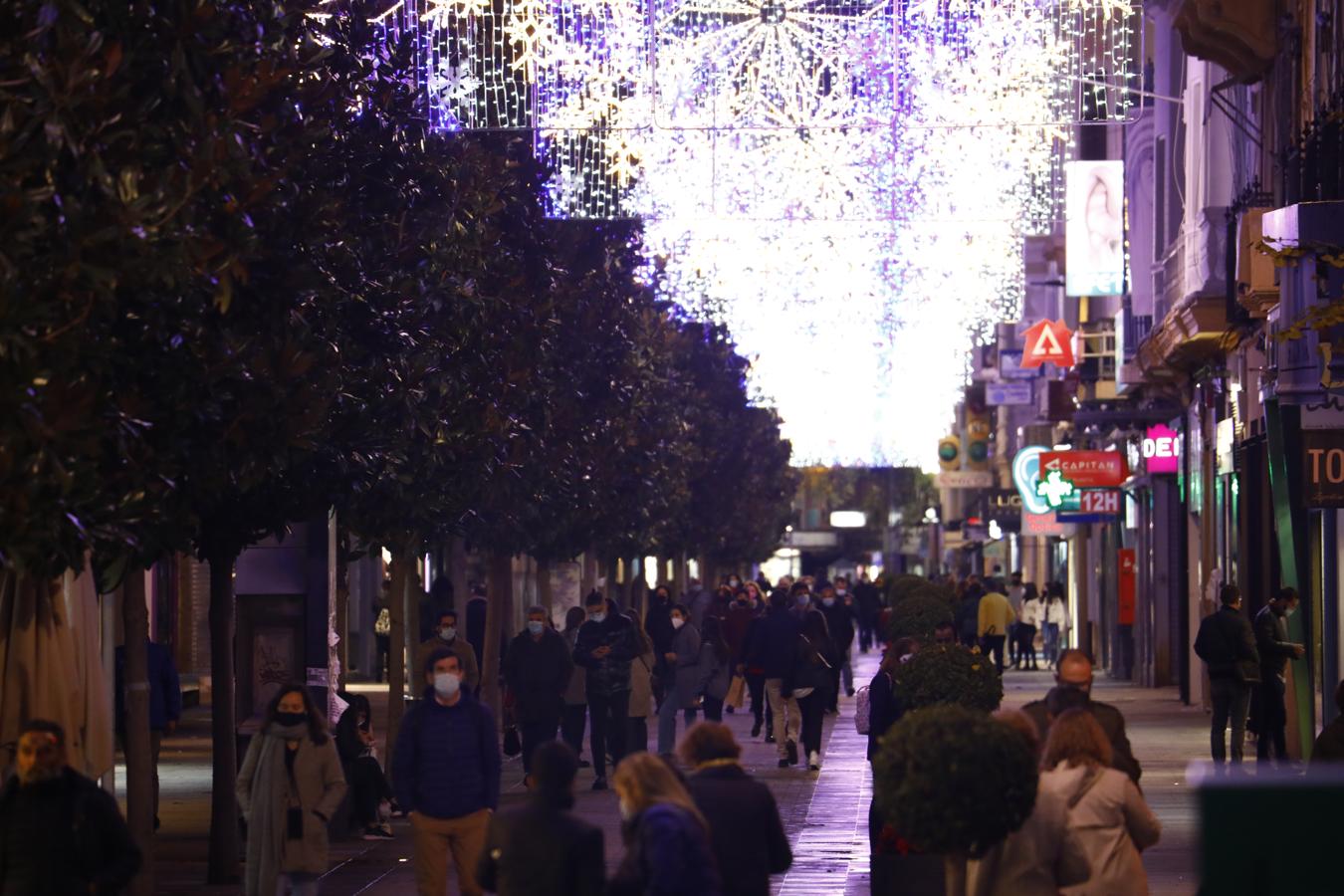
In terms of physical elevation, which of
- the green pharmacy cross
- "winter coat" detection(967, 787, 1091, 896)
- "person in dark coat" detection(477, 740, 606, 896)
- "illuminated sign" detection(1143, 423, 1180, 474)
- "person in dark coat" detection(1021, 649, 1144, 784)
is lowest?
"winter coat" detection(967, 787, 1091, 896)

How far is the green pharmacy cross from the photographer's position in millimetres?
46406

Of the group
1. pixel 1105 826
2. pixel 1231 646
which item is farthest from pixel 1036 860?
pixel 1231 646

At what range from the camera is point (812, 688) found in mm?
27031

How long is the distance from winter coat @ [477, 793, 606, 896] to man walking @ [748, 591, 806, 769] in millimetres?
17128

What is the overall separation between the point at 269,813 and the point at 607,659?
10917 millimetres

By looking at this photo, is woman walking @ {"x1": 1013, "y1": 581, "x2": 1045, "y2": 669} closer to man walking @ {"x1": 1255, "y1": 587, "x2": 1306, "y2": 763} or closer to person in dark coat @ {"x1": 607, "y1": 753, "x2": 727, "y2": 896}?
man walking @ {"x1": 1255, "y1": 587, "x2": 1306, "y2": 763}

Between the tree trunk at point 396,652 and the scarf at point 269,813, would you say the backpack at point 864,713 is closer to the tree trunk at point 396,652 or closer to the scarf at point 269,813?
the scarf at point 269,813

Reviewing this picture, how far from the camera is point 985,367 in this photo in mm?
100688

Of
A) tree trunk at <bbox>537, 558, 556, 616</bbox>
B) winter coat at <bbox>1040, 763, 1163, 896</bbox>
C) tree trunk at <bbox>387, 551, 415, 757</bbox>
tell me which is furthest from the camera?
tree trunk at <bbox>537, 558, 556, 616</bbox>

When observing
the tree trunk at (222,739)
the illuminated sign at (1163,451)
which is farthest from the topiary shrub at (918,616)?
the tree trunk at (222,739)

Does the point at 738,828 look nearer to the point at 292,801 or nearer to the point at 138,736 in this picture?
the point at 292,801

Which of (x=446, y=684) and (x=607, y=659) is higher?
(x=446, y=684)

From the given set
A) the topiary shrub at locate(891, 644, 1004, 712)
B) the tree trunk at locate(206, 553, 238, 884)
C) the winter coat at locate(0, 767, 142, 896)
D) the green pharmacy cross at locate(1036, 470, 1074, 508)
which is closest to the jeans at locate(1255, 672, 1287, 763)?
the topiary shrub at locate(891, 644, 1004, 712)

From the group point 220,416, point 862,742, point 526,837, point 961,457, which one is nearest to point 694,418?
point 862,742
